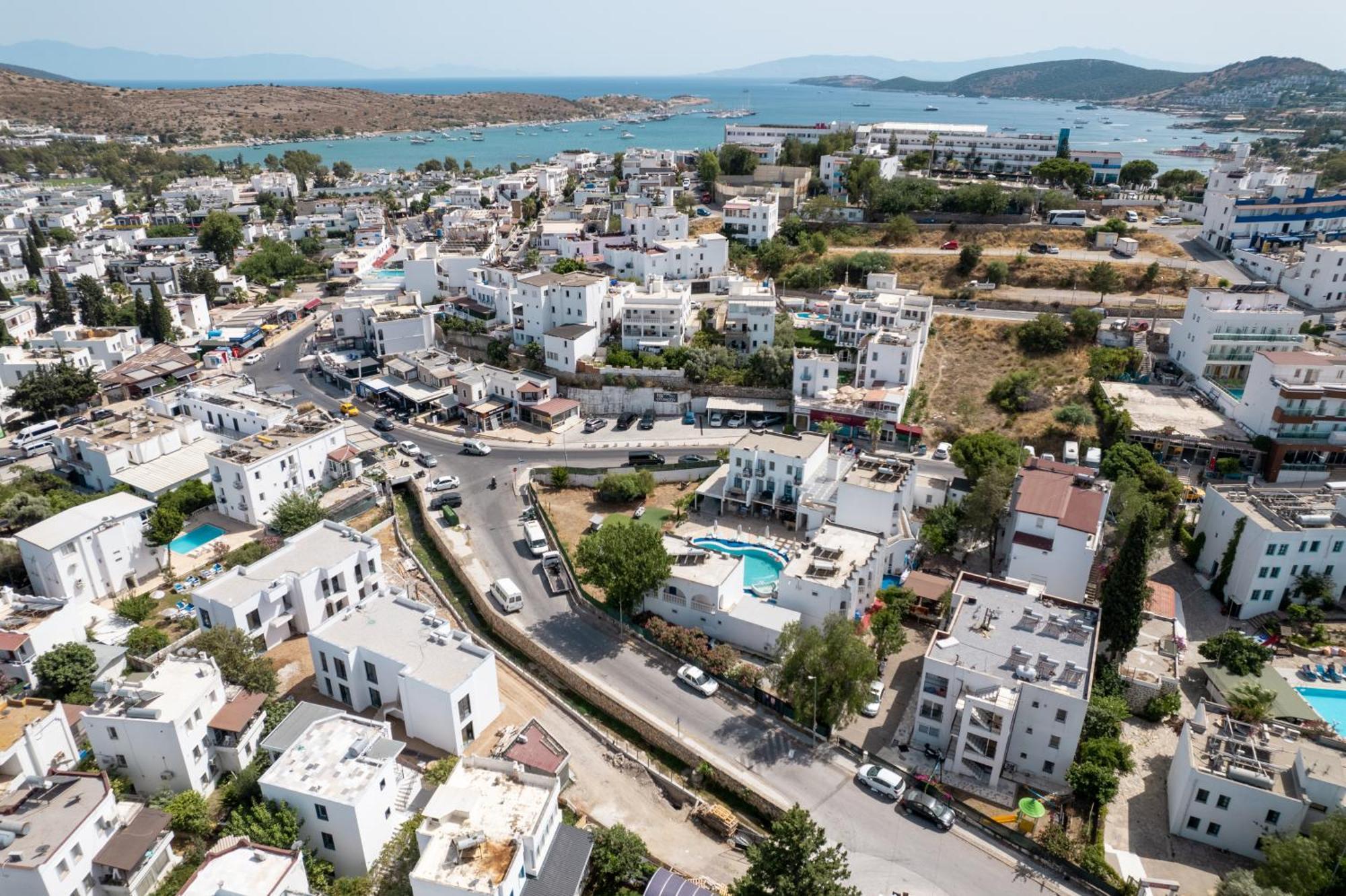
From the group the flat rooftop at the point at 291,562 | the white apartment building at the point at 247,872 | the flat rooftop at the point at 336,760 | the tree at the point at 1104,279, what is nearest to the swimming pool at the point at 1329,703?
the flat rooftop at the point at 336,760

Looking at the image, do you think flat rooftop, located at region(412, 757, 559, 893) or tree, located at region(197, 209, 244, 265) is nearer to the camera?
flat rooftop, located at region(412, 757, 559, 893)

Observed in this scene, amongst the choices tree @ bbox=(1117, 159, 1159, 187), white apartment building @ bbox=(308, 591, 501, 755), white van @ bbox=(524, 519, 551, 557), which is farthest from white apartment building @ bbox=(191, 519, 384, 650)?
tree @ bbox=(1117, 159, 1159, 187)

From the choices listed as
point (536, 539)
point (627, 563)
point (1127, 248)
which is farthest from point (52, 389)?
point (1127, 248)

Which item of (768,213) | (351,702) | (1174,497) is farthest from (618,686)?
(768,213)

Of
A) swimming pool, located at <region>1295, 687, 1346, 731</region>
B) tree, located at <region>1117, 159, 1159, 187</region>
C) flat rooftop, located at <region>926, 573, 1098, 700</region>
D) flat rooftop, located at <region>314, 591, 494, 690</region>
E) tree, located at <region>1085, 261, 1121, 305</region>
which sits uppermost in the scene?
tree, located at <region>1117, 159, 1159, 187</region>

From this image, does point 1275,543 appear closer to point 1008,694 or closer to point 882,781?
point 1008,694

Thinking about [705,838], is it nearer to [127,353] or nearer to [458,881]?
[458,881]

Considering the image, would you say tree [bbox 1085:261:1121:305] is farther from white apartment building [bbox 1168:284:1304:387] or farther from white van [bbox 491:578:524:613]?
white van [bbox 491:578:524:613]
